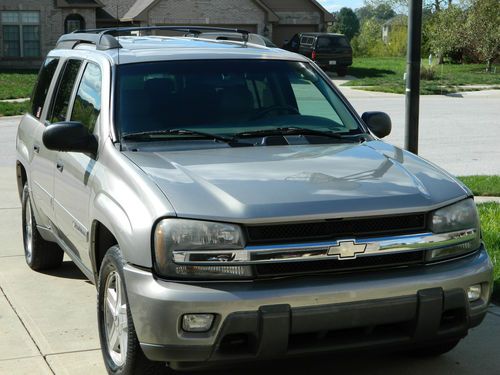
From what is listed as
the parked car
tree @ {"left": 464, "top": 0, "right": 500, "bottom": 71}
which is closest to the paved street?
the parked car

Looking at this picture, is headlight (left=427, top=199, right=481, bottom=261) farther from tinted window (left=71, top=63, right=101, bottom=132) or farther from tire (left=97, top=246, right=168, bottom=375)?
tinted window (left=71, top=63, right=101, bottom=132)

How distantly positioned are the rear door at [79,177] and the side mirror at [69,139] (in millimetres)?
104

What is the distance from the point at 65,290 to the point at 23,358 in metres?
1.53

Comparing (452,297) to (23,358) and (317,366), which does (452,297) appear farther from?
(23,358)

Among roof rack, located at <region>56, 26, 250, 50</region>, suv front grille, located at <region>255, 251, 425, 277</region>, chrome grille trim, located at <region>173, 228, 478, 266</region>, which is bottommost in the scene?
suv front grille, located at <region>255, 251, 425, 277</region>

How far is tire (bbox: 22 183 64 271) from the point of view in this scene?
730cm

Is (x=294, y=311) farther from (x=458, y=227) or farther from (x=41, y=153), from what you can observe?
(x=41, y=153)

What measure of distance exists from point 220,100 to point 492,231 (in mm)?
3320

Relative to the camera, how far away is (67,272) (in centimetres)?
746

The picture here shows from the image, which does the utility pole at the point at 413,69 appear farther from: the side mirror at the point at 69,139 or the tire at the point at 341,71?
the tire at the point at 341,71

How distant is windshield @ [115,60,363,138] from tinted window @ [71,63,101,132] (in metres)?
0.23

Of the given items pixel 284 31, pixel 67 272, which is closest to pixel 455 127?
pixel 67 272

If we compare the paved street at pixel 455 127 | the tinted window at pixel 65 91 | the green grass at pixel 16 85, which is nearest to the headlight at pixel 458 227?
the tinted window at pixel 65 91

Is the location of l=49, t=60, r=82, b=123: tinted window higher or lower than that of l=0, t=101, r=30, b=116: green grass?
higher
